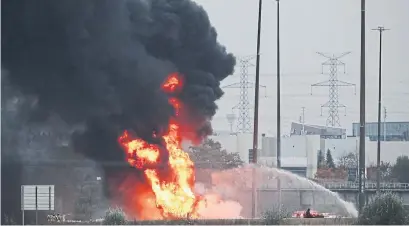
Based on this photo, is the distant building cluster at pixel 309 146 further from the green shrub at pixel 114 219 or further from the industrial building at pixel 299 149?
the green shrub at pixel 114 219

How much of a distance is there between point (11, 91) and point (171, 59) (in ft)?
20.7

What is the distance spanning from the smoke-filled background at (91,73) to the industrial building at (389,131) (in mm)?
15371

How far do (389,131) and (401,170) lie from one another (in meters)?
6.14

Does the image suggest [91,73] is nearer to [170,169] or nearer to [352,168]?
[170,169]

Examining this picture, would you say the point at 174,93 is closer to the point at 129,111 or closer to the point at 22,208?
the point at 129,111

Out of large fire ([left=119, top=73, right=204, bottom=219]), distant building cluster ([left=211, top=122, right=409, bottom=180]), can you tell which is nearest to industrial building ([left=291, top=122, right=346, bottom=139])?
distant building cluster ([left=211, top=122, right=409, bottom=180])

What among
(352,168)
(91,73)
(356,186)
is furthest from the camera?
(352,168)

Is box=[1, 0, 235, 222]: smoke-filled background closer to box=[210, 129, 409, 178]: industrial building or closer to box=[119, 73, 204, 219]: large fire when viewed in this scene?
box=[119, 73, 204, 219]: large fire

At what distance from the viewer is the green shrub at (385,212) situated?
31.6 m

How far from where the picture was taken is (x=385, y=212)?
1253 inches

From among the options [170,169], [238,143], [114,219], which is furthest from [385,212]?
[238,143]

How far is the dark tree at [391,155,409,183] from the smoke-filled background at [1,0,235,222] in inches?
462

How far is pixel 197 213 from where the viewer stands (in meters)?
38.6

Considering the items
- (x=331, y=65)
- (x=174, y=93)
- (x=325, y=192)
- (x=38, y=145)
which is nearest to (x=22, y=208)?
(x=38, y=145)
